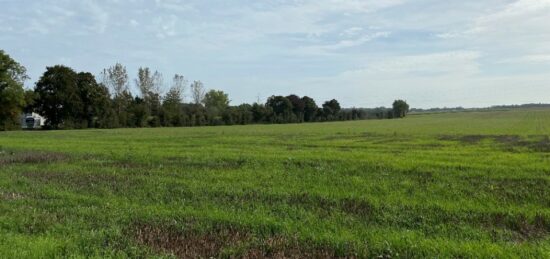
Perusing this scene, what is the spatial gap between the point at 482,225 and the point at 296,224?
3415mm

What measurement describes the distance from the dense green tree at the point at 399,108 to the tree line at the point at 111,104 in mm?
56938

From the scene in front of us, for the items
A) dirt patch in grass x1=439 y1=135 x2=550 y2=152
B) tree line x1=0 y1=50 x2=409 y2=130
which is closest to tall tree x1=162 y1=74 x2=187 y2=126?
tree line x1=0 y1=50 x2=409 y2=130

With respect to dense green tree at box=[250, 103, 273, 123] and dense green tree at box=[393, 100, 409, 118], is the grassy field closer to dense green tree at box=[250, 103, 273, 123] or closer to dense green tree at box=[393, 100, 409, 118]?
dense green tree at box=[250, 103, 273, 123]

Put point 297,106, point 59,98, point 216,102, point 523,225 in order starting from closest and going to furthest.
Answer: point 523,225, point 59,98, point 216,102, point 297,106

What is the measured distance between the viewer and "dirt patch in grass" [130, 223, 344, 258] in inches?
270

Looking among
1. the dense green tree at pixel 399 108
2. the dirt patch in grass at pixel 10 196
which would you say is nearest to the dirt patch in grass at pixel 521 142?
the dirt patch in grass at pixel 10 196

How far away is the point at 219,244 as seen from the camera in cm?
736

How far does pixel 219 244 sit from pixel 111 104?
324 feet

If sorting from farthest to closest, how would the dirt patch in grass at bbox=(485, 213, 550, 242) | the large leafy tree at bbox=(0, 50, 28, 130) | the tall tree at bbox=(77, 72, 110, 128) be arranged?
the tall tree at bbox=(77, 72, 110, 128)
the large leafy tree at bbox=(0, 50, 28, 130)
the dirt patch in grass at bbox=(485, 213, 550, 242)

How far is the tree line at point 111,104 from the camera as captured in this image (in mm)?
78188

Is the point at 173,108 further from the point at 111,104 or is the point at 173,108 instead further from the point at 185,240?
the point at 185,240

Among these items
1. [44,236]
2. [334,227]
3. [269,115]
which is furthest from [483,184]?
[269,115]

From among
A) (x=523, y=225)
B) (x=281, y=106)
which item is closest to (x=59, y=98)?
(x=281, y=106)

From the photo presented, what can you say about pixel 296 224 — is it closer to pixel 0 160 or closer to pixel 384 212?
pixel 384 212
